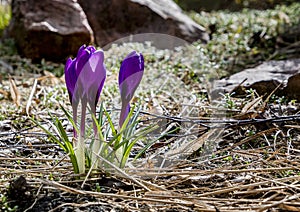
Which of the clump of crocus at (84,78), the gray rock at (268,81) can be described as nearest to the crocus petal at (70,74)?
the clump of crocus at (84,78)

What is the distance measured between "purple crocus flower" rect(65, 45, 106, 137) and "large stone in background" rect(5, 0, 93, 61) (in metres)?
2.48

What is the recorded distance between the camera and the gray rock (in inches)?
103

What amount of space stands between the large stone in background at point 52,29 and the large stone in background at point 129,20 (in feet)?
1.02

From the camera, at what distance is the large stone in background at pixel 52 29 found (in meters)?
3.99

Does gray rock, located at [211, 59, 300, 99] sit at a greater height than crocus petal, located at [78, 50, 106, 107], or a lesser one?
lesser

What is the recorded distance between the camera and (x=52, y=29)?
156 inches

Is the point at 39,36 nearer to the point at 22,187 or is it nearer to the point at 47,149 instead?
the point at 47,149

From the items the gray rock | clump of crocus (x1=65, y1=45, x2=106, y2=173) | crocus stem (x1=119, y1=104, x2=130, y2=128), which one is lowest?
the gray rock

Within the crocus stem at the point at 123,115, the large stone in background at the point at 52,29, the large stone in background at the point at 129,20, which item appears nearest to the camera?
the crocus stem at the point at 123,115

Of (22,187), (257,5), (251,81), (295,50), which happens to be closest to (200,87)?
(251,81)

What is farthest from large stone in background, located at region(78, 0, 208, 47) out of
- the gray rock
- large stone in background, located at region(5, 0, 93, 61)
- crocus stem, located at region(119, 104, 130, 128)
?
crocus stem, located at region(119, 104, 130, 128)

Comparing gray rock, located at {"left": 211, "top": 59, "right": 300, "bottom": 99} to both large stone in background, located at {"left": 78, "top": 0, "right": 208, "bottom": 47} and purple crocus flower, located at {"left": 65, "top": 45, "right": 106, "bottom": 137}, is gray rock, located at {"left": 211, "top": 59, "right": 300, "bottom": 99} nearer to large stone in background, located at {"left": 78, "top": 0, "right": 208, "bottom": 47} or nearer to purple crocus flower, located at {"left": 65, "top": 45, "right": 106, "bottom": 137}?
purple crocus flower, located at {"left": 65, "top": 45, "right": 106, "bottom": 137}

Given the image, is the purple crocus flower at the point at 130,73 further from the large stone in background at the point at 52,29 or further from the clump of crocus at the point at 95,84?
the large stone in background at the point at 52,29

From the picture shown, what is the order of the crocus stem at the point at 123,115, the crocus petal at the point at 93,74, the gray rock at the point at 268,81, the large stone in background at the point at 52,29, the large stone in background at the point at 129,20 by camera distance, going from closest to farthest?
the crocus petal at the point at 93,74, the crocus stem at the point at 123,115, the gray rock at the point at 268,81, the large stone in background at the point at 52,29, the large stone in background at the point at 129,20
